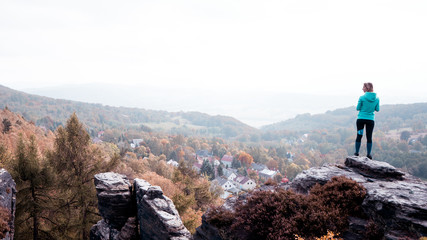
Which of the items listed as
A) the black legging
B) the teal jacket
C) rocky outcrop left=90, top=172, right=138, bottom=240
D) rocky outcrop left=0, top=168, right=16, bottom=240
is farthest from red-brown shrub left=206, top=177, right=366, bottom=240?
rocky outcrop left=0, top=168, right=16, bottom=240

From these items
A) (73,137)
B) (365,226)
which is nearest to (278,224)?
(365,226)

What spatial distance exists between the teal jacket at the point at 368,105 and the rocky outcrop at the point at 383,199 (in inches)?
87.4

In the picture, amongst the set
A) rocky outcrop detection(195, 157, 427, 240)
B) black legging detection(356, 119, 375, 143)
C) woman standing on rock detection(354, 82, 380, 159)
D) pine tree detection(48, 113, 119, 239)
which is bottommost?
pine tree detection(48, 113, 119, 239)

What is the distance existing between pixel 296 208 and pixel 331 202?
4.49ft

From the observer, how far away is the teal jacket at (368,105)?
1117cm

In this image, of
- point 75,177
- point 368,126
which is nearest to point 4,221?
point 75,177

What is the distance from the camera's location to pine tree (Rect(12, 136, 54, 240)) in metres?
14.2

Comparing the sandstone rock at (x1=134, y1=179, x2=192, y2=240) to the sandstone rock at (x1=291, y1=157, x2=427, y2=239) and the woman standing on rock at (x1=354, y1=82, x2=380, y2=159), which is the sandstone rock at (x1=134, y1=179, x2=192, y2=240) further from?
the woman standing on rock at (x1=354, y1=82, x2=380, y2=159)

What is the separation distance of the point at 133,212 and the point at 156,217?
Result: 2.84 metres

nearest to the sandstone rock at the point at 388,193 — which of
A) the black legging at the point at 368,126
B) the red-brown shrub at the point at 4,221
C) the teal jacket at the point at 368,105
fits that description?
the black legging at the point at 368,126

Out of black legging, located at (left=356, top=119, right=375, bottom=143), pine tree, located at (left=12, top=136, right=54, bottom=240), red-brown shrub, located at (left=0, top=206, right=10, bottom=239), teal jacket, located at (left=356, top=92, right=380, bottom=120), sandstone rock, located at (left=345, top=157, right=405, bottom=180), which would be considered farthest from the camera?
pine tree, located at (left=12, top=136, right=54, bottom=240)

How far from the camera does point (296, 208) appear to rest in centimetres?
889

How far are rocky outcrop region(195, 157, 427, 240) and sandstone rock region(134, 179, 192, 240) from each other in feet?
3.58

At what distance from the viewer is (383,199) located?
7652mm
